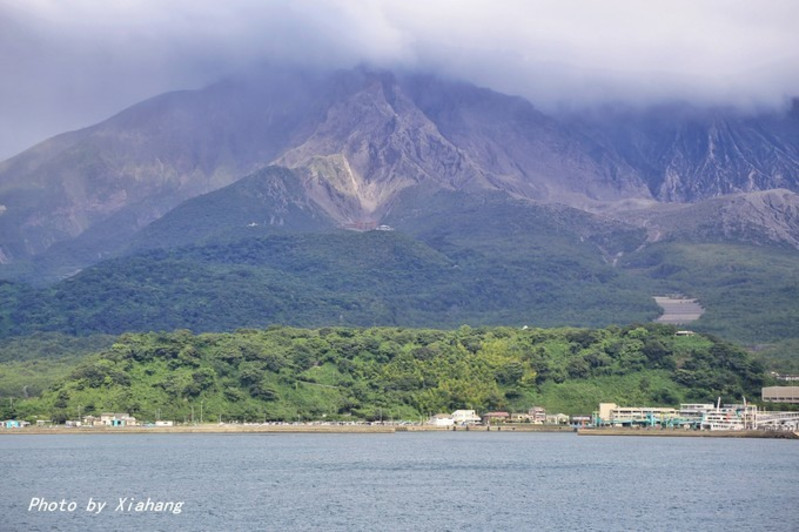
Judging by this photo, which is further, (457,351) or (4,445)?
(457,351)

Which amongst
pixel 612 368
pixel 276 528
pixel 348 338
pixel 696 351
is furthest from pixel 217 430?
pixel 276 528

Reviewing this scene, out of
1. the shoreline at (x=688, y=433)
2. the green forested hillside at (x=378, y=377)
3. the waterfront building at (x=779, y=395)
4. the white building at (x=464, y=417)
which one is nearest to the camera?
the shoreline at (x=688, y=433)

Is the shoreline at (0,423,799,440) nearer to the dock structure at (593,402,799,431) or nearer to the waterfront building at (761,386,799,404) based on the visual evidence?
the dock structure at (593,402,799,431)

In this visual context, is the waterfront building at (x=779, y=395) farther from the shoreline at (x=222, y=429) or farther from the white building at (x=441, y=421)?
the shoreline at (x=222, y=429)

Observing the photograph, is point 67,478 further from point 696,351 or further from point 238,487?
point 696,351

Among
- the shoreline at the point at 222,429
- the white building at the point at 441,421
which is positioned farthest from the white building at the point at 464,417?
the shoreline at the point at 222,429

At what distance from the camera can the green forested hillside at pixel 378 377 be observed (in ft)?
490

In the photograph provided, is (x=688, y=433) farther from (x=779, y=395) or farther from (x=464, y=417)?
(x=464, y=417)

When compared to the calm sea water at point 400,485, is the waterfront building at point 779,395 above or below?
above

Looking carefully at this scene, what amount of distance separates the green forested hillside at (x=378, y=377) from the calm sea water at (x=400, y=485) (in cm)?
1806

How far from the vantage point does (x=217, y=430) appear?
144125 mm

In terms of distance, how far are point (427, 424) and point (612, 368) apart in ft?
79.3

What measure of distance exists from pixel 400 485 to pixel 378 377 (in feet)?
243

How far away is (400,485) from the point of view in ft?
285
